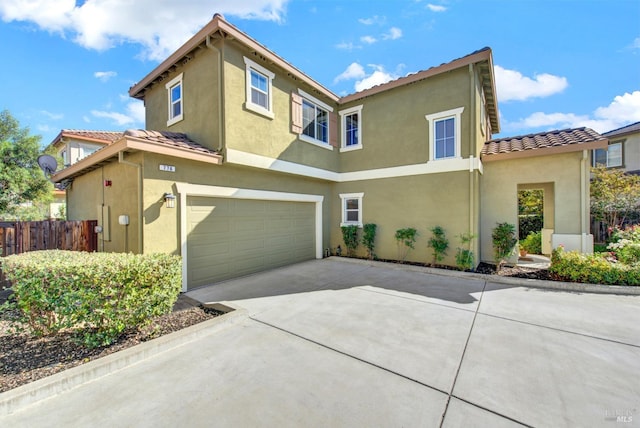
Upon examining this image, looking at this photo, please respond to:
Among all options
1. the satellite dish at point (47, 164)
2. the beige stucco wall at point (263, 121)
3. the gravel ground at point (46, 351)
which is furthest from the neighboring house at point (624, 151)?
the satellite dish at point (47, 164)

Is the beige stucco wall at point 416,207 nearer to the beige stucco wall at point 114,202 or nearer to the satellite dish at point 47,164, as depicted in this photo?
the beige stucco wall at point 114,202

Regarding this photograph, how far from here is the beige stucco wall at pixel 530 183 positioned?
7.86 metres

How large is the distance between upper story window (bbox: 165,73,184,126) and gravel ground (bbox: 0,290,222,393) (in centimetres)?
603

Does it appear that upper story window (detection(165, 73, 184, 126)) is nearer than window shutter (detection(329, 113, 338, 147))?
Yes

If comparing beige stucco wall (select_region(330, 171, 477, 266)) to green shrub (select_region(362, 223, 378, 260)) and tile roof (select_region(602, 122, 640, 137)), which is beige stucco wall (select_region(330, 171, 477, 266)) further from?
tile roof (select_region(602, 122, 640, 137))

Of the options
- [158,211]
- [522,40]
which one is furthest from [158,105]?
[522,40]

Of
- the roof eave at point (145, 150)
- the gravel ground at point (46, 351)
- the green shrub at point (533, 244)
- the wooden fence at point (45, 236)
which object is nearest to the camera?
the gravel ground at point (46, 351)

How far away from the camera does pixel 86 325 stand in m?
3.41

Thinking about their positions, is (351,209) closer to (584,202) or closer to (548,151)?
(548,151)

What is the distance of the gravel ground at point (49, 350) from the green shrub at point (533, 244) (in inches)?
547

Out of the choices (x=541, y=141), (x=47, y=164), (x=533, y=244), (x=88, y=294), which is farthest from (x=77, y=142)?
(x=533, y=244)

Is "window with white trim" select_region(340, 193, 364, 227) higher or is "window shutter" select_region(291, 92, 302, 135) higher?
"window shutter" select_region(291, 92, 302, 135)

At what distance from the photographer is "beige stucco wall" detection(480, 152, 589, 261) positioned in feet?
25.8

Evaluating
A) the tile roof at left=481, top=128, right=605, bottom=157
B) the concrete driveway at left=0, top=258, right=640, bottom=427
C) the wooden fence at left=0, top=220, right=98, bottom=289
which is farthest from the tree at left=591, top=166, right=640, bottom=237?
the wooden fence at left=0, top=220, right=98, bottom=289
